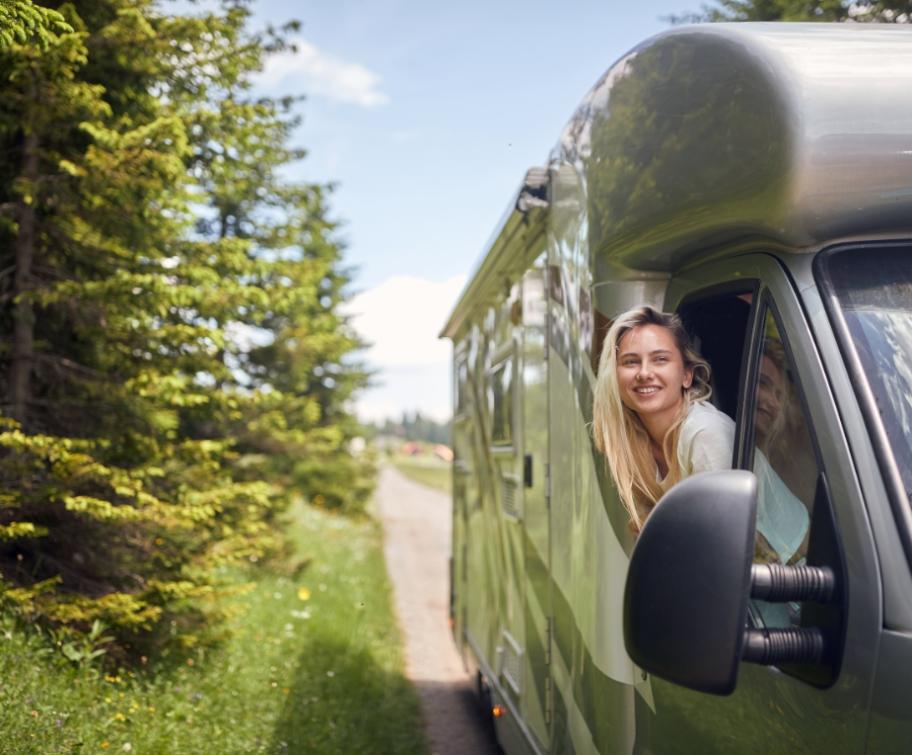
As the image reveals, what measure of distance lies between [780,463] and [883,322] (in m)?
0.44

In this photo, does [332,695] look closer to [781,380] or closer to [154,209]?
[154,209]

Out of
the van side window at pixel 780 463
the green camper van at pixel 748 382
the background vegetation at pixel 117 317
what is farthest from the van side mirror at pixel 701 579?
the background vegetation at pixel 117 317

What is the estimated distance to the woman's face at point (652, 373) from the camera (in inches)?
117

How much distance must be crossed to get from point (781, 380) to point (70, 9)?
16.6 ft

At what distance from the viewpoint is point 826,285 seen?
2.52 m

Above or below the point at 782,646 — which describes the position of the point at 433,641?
below

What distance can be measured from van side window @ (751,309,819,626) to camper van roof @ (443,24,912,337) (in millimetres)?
325

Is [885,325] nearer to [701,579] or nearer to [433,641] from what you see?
[701,579]

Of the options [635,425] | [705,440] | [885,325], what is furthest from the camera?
[635,425]

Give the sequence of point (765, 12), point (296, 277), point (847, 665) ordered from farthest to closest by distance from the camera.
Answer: point (296, 277) < point (765, 12) < point (847, 665)

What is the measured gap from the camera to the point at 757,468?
2.67 m

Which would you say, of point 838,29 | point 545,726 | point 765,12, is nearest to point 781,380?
point 838,29

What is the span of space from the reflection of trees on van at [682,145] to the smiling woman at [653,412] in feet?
1.06

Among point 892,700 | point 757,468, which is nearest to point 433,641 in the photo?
point 757,468
